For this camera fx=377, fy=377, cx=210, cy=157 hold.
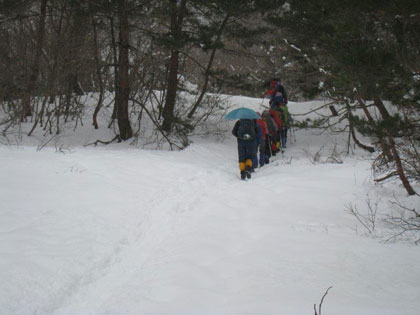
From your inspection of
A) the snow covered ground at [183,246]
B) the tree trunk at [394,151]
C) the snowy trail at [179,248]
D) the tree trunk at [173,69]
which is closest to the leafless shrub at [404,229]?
the snow covered ground at [183,246]

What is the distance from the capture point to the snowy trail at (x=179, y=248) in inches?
132

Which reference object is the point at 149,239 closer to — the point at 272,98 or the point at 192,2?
the point at 272,98

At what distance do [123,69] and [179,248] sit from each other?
8407 mm

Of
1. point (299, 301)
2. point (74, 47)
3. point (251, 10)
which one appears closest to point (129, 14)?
point (74, 47)

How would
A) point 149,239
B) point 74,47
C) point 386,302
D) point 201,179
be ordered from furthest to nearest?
point 74,47, point 201,179, point 149,239, point 386,302

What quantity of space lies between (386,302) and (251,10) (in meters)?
11.7

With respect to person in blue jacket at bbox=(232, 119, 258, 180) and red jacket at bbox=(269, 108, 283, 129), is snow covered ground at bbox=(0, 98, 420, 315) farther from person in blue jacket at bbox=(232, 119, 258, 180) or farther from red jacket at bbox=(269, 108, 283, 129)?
red jacket at bbox=(269, 108, 283, 129)

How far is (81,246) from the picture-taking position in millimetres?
4445

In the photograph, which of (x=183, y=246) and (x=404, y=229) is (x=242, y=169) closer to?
(x=404, y=229)

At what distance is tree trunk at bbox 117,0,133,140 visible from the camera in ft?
35.8

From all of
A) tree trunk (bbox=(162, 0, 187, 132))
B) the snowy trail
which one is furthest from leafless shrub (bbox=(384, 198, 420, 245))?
tree trunk (bbox=(162, 0, 187, 132))

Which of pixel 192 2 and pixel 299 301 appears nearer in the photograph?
pixel 299 301

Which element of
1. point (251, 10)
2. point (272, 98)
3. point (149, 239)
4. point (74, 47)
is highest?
point (251, 10)

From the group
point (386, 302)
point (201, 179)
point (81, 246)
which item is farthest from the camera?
point (201, 179)
